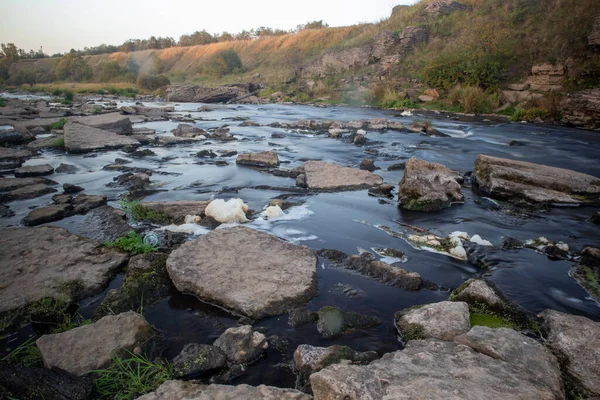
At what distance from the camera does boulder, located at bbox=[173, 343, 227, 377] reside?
230cm

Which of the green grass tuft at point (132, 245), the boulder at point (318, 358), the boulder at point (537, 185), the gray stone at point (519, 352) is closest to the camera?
the gray stone at point (519, 352)

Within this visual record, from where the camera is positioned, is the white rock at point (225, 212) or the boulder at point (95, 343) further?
the white rock at point (225, 212)

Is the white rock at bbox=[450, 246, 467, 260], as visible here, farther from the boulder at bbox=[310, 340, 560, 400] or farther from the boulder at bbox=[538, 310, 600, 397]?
the boulder at bbox=[310, 340, 560, 400]

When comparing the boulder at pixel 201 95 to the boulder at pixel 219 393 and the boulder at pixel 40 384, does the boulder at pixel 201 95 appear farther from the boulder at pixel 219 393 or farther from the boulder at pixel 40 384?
the boulder at pixel 219 393

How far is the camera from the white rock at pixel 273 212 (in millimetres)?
5223

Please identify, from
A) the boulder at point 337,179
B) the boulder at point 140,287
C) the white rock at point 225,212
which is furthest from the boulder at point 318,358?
the boulder at point 337,179

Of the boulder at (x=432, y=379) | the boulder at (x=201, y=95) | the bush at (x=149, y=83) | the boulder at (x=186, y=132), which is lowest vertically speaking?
the boulder at (x=432, y=379)

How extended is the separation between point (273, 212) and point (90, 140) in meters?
7.52

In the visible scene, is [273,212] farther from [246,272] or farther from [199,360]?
[199,360]

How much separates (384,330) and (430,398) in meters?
1.04

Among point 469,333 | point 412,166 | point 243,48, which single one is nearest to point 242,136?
point 412,166

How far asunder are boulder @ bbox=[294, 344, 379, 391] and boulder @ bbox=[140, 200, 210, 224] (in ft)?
9.95

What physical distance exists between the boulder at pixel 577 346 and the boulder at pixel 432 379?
0.95ft

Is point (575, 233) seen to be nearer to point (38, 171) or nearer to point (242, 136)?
point (38, 171)
